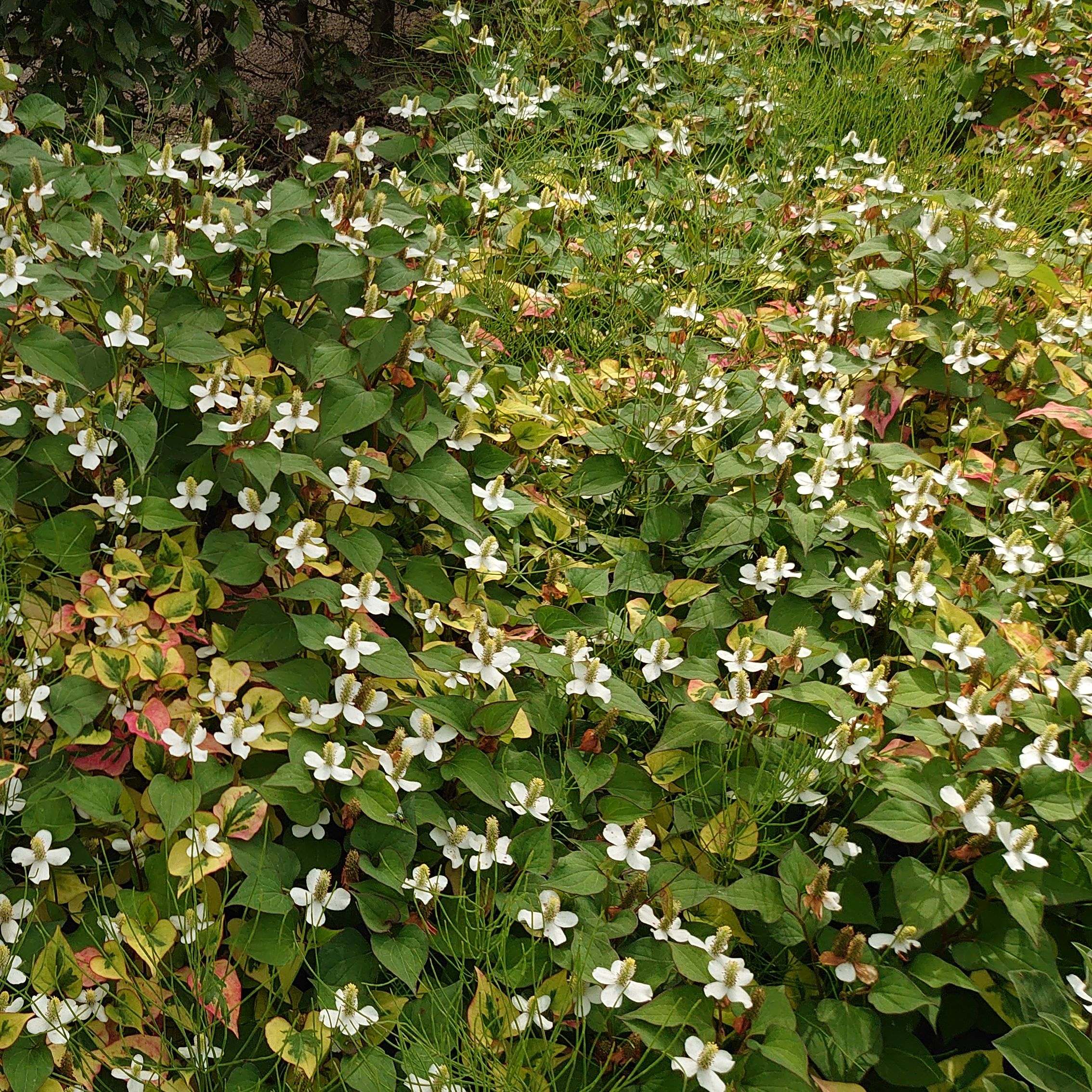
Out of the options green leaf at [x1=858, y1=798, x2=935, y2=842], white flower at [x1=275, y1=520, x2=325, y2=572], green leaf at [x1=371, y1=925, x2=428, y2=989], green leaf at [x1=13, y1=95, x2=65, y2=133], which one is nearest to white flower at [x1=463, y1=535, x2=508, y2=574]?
white flower at [x1=275, y1=520, x2=325, y2=572]

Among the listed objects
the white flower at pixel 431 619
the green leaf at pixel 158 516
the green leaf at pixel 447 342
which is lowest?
the white flower at pixel 431 619

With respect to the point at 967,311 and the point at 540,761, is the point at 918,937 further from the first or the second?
the point at 967,311

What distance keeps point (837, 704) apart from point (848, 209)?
63.7 inches

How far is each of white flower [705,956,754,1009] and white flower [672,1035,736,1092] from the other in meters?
0.06

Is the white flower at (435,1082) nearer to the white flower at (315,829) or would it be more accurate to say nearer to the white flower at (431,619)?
the white flower at (315,829)

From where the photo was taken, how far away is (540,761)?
155 centimetres

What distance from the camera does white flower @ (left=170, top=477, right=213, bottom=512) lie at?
1.65m

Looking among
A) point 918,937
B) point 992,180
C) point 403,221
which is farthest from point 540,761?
point 992,180

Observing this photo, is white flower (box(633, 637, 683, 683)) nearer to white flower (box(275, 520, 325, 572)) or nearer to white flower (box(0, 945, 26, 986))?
white flower (box(275, 520, 325, 572))

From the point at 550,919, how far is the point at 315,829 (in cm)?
36

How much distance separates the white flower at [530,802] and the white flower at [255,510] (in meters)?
0.57

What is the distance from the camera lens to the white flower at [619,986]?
1.29 meters

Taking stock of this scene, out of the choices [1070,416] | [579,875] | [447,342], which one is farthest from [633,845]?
[1070,416]

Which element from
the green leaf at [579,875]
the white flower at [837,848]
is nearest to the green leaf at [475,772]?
the green leaf at [579,875]
